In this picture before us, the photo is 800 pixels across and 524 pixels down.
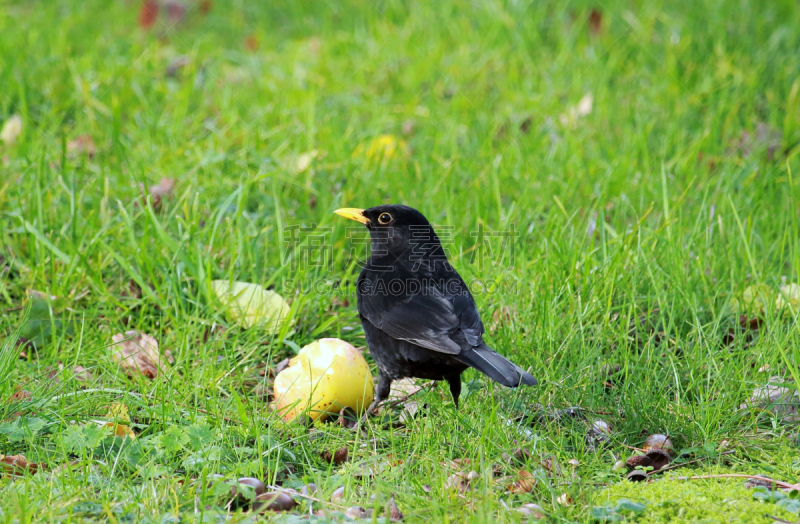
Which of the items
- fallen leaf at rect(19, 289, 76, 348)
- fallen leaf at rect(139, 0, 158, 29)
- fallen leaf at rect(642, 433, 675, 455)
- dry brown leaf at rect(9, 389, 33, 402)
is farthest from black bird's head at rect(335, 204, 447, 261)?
fallen leaf at rect(139, 0, 158, 29)

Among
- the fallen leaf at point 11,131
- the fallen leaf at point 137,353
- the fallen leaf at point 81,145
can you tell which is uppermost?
the fallen leaf at point 11,131

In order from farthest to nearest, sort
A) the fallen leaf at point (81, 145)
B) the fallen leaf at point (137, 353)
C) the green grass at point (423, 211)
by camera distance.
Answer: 1. the fallen leaf at point (81, 145)
2. the fallen leaf at point (137, 353)
3. the green grass at point (423, 211)

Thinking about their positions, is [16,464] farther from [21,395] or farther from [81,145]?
[81,145]

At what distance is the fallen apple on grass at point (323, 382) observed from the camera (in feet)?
9.20

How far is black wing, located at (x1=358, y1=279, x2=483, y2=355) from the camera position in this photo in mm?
2732

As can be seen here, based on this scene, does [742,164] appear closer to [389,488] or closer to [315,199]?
[315,199]

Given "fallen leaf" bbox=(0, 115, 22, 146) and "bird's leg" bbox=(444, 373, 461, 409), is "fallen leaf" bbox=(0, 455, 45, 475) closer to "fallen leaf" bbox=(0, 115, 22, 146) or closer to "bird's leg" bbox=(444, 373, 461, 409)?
"bird's leg" bbox=(444, 373, 461, 409)

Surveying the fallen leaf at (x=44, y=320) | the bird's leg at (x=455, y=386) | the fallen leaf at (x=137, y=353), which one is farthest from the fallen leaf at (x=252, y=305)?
the bird's leg at (x=455, y=386)

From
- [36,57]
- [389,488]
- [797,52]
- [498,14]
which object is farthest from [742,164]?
[36,57]

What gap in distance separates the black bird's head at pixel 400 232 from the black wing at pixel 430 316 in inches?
11.0

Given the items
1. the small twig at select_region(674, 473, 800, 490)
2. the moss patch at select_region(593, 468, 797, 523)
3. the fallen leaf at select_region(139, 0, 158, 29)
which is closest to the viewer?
the moss patch at select_region(593, 468, 797, 523)

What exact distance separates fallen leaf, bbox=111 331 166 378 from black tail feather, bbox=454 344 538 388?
1267mm

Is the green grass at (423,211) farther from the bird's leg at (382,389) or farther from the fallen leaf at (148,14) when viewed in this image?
the bird's leg at (382,389)

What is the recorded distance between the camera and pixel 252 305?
10.9 ft
